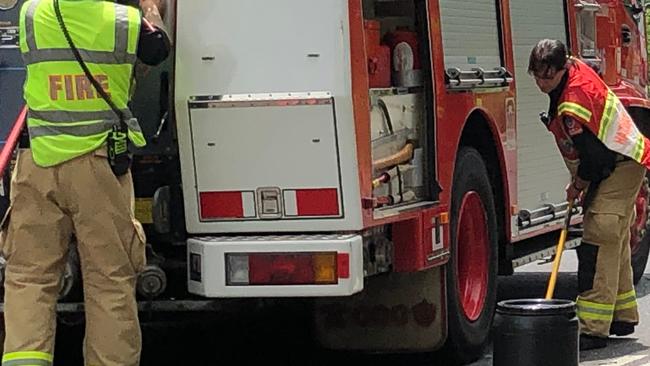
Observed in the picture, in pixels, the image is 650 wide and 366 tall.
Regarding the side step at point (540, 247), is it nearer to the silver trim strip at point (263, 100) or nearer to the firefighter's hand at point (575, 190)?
the firefighter's hand at point (575, 190)

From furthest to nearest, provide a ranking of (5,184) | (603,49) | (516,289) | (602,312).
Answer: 1. (516,289)
2. (603,49)
3. (602,312)
4. (5,184)

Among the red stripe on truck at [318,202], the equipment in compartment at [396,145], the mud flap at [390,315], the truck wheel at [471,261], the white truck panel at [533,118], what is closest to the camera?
the red stripe on truck at [318,202]

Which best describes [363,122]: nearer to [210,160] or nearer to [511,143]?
[210,160]

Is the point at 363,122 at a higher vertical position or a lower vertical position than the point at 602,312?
higher

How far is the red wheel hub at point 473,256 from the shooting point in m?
7.93

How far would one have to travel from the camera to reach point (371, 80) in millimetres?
6871

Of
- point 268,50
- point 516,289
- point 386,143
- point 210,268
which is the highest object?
point 268,50

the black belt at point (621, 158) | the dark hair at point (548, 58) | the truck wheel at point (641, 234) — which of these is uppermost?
the dark hair at point (548, 58)

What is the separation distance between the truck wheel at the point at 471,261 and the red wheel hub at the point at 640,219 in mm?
2472

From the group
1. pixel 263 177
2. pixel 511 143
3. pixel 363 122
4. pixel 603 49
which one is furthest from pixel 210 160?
pixel 603 49

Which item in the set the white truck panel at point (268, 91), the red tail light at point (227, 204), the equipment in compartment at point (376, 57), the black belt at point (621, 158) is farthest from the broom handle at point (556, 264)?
the red tail light at point (227, 204)

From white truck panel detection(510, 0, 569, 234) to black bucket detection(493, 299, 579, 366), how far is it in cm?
216

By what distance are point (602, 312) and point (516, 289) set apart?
9.75ft

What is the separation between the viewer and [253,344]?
8.86 meters
